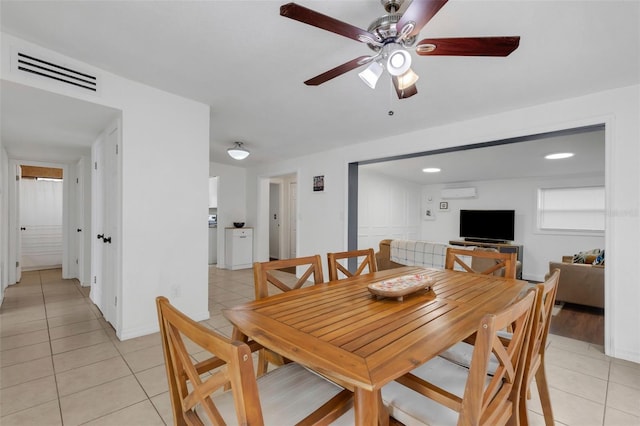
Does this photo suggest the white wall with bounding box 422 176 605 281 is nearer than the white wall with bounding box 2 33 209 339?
No

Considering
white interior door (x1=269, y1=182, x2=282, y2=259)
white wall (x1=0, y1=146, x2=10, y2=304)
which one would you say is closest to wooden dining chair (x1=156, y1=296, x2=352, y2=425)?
white wall (x1=0, y1=146, x2=10, y2=304)

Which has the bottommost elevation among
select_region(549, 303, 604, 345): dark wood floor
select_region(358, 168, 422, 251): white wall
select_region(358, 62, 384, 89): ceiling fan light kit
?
select_region(549, 303, 604, 345): dark wood floor

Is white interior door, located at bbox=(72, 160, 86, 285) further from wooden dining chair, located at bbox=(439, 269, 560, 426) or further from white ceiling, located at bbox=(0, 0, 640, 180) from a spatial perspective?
wooden dining chair, located at bbox=(439, 269, 560, 426)

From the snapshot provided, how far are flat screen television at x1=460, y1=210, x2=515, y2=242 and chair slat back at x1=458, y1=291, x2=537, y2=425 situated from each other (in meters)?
5.85

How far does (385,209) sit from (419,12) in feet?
19.0

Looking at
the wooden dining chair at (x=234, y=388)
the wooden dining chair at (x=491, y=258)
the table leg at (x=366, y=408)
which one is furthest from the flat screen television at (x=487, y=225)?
the table leg at (x=366, y=408)

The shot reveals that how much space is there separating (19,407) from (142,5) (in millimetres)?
2385

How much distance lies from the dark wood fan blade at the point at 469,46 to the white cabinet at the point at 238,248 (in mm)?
5189

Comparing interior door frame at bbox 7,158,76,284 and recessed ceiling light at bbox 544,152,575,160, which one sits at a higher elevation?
recessed ceiling light at bbox 544,152,575,160

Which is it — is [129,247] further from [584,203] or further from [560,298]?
[584,203]

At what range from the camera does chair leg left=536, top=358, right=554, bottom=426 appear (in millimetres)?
1451

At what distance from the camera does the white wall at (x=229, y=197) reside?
20.2ft

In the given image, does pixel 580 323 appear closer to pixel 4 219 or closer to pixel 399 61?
pixel 399 61

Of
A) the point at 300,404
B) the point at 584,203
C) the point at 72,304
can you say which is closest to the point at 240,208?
the point at 72,304
